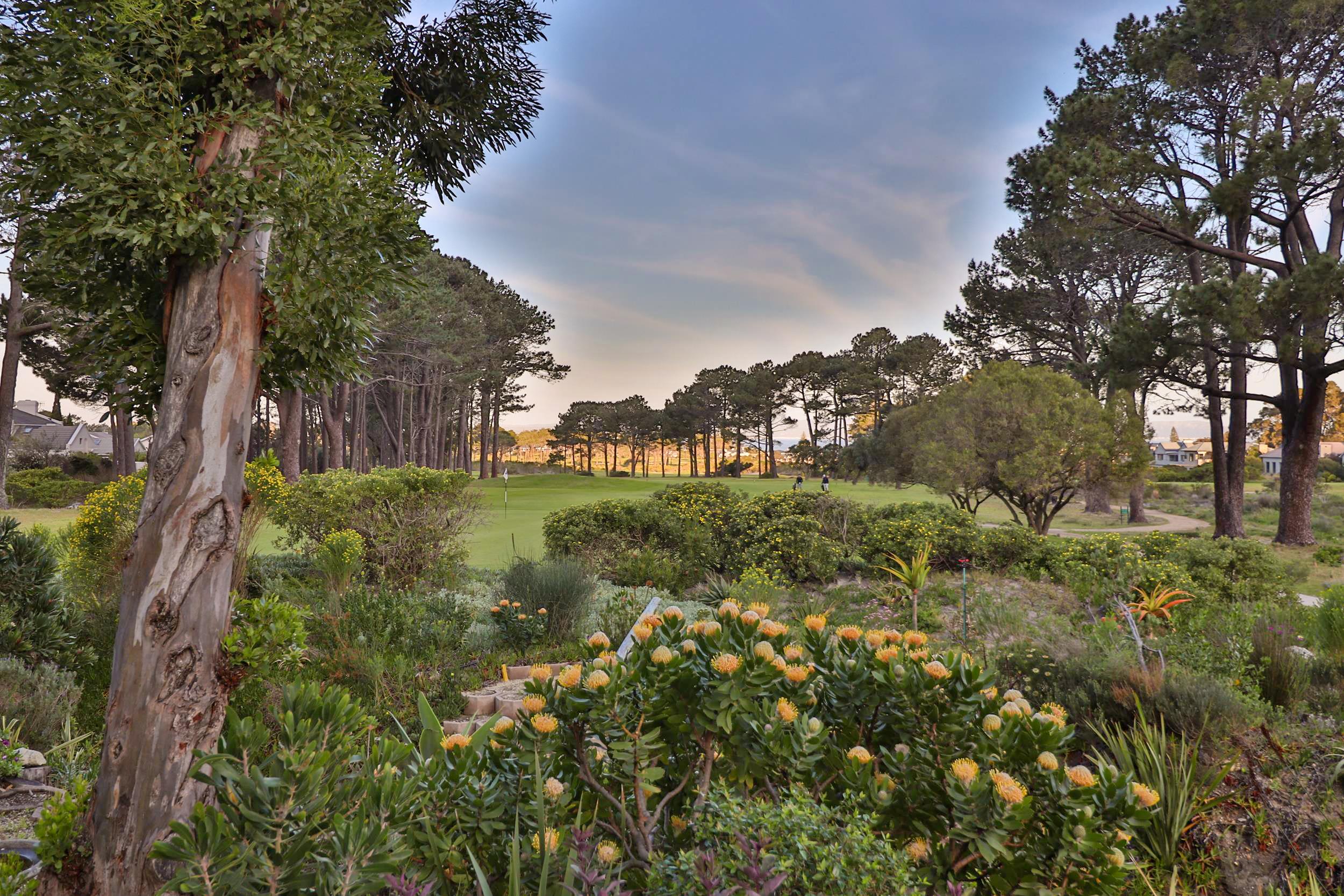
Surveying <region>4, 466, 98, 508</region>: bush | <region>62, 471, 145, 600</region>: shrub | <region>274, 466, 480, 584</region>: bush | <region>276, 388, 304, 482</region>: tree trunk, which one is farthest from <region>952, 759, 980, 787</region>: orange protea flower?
<region>4, 466, 98, 508</region>: bush

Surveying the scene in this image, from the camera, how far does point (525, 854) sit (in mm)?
1316

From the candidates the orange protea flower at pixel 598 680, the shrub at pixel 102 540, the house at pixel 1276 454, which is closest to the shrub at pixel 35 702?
the shrub at pixel 102 540

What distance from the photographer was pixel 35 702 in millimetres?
3498

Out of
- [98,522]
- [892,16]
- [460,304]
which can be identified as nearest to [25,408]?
[460,304]

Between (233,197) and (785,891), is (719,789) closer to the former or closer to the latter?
(785,891)

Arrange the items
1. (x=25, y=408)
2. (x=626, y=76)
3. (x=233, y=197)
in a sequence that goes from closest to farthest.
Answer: (x=233, y=197)
(x=626, y=76)
(x=25, y=408)

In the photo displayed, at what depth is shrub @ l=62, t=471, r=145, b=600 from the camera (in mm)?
5980

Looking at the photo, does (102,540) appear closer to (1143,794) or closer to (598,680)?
(598,680)

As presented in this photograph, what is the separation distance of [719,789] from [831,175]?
36.8 feet

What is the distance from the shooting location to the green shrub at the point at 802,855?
3.88 ft

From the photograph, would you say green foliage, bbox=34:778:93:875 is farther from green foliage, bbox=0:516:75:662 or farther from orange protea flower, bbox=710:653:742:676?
green foliage, bbox=0:516:75:662

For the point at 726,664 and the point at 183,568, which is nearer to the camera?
the point at 726,664

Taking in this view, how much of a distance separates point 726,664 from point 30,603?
4.47m

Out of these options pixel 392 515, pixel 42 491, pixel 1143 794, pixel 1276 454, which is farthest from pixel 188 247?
pixel 1276 454
